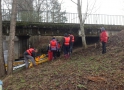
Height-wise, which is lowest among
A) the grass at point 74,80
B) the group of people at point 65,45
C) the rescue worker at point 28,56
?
the grass at point 74,80

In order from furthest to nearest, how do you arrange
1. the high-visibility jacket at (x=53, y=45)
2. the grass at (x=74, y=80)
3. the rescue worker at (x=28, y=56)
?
the high-visibility jacket at (x=53, y=45) < the rescue worker at (x=28, y=56) < the grass at (x=74, y=80)

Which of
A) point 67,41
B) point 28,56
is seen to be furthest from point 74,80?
point 67,41

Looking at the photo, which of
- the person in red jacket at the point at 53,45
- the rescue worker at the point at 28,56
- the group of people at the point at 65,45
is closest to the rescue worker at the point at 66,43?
the group of people at the point at 65,45

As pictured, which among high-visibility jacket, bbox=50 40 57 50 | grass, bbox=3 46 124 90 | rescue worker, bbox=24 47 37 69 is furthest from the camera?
high-visibility jacket, bbox=50 40 57 50

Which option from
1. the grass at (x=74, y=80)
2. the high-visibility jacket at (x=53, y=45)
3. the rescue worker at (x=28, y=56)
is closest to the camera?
the grass at (x=74, y=80)

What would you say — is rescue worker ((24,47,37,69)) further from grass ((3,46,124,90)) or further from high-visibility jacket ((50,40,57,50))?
grass ((3,46,124,90))

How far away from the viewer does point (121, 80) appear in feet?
23.2

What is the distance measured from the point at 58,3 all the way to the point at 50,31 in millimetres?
12259

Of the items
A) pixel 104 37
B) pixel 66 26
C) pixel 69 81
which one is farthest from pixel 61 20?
pixel 69 81

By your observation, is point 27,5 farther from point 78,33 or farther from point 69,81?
point 69,81

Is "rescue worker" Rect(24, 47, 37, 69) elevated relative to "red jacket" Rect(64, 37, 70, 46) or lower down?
lower down

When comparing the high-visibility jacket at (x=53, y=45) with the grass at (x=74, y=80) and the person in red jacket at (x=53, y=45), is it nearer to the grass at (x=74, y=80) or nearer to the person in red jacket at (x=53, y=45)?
the person in red jacket at (x=53, y=45)

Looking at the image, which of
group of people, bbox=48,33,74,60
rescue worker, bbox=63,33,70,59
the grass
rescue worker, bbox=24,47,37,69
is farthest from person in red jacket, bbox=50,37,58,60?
the grass

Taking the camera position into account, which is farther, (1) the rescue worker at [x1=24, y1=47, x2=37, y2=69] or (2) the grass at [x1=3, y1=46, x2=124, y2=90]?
(1) the rescue worker at [x1=24, y1=47, x2=37, y2=69]
